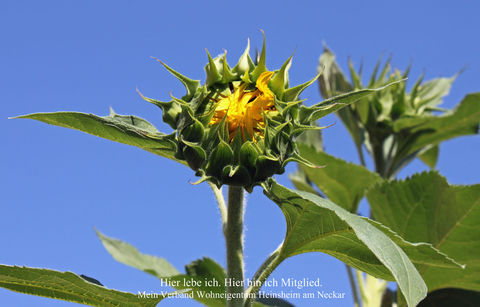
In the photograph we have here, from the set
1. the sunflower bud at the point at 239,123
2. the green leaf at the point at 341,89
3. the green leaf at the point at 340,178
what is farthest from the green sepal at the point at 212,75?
the green leaf at the point at 341,89

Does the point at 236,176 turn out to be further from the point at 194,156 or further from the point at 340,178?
the point at 340,178

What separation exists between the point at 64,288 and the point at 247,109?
66cm

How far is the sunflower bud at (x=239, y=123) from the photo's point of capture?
1503 mm

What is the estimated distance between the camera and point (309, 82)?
1.54m

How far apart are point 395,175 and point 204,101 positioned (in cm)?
220

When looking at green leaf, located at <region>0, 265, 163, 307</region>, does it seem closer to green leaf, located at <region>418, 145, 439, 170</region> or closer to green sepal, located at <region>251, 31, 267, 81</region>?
green sepal, located at <region>251, 31, 267, 81</region>

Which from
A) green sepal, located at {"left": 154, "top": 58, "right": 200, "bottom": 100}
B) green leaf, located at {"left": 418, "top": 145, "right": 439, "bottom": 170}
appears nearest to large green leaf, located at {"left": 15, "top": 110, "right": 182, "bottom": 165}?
green sepal, located at {"left": 154, "top": 58, "right": 200, "bottom": 100}

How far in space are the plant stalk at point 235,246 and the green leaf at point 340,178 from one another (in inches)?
47.1

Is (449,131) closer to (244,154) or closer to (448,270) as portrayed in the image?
(448,270)

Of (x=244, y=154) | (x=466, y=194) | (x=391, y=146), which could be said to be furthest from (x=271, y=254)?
(x=391, y=146)

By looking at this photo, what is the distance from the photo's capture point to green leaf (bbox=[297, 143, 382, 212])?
9.49 ft

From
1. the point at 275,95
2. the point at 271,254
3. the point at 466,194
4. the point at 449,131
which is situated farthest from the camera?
the point at 449,131

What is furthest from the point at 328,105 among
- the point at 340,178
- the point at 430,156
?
the point at 430,156

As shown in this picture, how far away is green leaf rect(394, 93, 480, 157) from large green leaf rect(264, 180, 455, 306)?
1.66m
